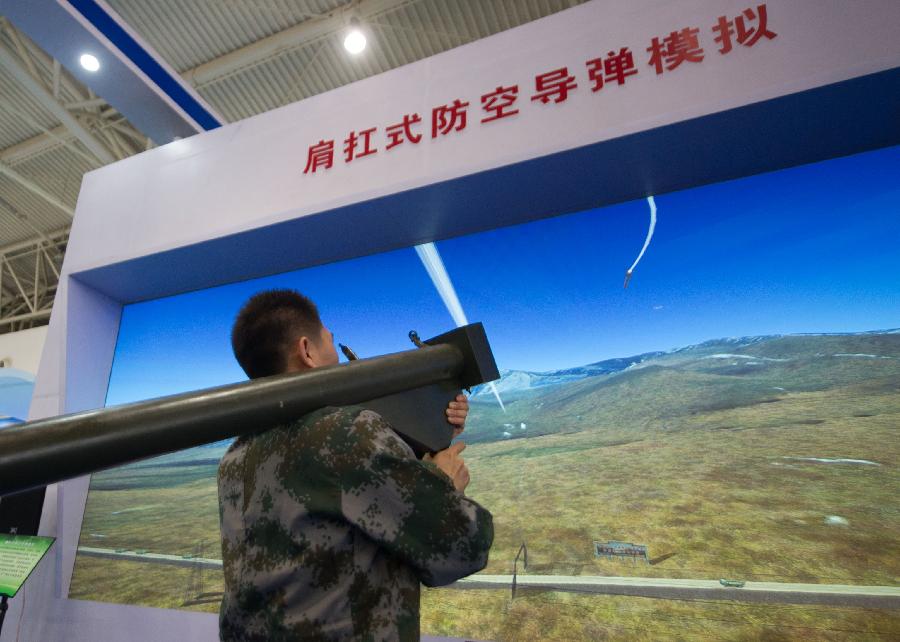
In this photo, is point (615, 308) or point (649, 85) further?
point (615, 308)

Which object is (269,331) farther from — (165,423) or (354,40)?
(354,40)

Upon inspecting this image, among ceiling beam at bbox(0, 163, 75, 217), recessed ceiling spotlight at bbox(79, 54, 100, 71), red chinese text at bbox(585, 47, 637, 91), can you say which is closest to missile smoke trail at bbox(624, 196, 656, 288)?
red chinese text at bbox(585, 47, 637, 91)

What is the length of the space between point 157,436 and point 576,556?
169 centimetres

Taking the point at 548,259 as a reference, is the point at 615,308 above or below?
below

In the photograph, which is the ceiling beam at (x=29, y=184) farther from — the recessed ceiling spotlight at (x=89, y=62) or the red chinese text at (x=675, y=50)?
the red chinese text at (x=675, y=50)

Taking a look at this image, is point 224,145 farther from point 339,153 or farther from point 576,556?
point 576,556

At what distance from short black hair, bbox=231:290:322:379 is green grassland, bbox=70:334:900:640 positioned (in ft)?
4.58

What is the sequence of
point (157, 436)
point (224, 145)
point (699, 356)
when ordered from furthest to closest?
point (224, 145), point (699, 356), point (157, 436)

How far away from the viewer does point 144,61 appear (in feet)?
10.0

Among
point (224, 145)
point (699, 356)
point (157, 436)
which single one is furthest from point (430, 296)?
point (157, 436)

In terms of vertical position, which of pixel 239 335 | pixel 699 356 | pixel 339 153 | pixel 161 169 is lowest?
pixel 239 335

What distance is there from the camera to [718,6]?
6.32 ft

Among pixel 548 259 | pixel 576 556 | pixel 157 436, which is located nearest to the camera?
pixel 157 436

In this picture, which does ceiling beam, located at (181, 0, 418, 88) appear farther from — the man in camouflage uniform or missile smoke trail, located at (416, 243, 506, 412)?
the man in camouflage uniform
